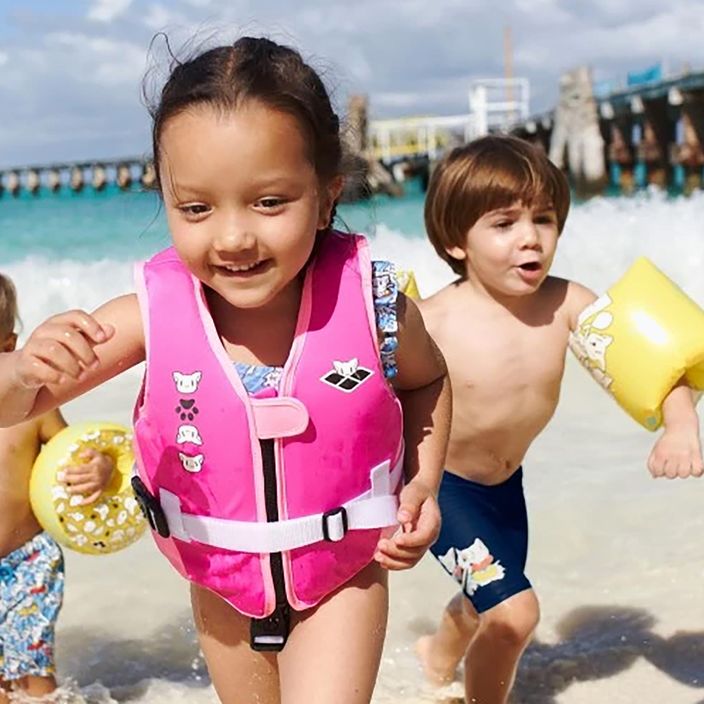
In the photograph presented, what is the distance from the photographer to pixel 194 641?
4.41 m

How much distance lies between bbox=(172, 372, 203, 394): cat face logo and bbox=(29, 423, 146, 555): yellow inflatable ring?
44.3 inches

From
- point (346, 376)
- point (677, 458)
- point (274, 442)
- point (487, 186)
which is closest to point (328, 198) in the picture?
point (346, 376)

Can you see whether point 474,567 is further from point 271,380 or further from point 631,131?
point 631,131

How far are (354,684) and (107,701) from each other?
1758mm

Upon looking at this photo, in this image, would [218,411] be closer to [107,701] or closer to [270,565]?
[270,565]

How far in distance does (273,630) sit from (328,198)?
0.87 m

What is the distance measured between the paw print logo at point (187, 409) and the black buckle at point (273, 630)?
0.44 metres

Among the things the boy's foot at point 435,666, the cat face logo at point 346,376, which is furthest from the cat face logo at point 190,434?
the boy's foot at point 435,666

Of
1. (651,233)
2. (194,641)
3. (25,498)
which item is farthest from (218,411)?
(651,233)

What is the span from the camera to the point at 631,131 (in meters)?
30.5

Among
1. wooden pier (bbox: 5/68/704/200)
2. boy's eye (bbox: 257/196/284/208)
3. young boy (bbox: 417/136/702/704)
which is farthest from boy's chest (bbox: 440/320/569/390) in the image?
wooden pier (bbox: 5/68/704/200)

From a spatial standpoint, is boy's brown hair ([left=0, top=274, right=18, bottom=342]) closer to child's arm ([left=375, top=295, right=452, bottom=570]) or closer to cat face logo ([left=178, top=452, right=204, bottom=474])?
cat face logo ([left=178, top=452, right=204, bottom=474])

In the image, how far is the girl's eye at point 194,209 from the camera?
7.29 ft

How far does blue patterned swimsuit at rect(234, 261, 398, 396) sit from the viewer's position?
2395 millimetres
